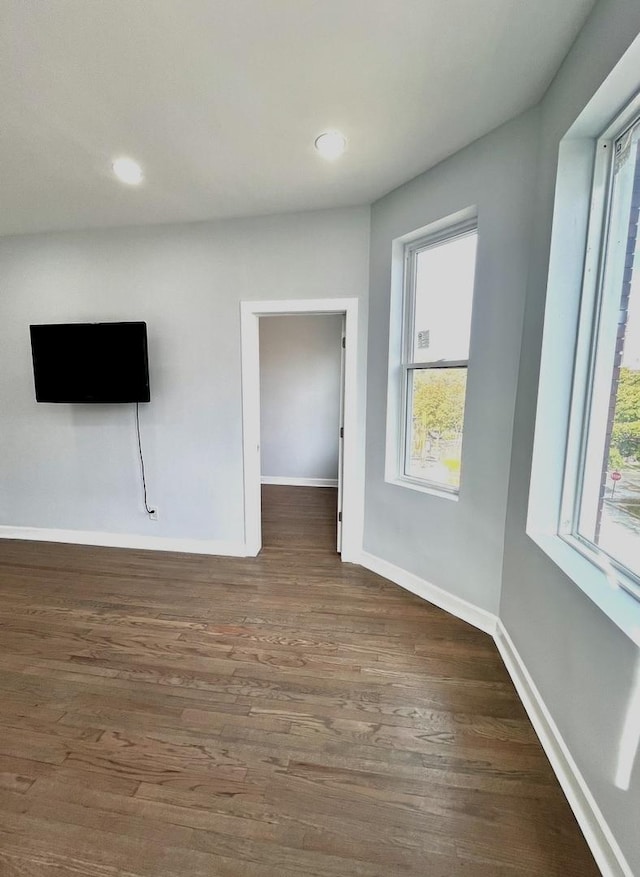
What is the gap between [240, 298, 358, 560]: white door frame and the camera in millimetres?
2727

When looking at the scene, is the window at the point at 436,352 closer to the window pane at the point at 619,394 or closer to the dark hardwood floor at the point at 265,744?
the window pane at the point at 619,394

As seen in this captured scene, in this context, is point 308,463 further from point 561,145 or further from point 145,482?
point 561,145

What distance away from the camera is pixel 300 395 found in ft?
17.7

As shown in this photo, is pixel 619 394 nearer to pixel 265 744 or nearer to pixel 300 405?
pixel 265 744

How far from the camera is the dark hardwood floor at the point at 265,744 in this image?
1.11 metres

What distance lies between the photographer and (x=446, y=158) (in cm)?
205

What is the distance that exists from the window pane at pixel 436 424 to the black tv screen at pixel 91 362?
2.12 meters

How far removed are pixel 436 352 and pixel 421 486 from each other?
91cm

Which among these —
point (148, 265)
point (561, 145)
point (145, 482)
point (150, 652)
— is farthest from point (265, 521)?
point (561, 145)

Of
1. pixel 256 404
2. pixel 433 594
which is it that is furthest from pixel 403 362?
pixel 433 594

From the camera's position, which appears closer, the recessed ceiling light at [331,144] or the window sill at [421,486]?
the recessed ceiling light at [331,144]

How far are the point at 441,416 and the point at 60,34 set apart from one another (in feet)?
8.03

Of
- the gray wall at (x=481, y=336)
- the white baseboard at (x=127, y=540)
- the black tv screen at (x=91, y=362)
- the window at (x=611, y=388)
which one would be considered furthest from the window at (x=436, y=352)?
the black tv screen at (x=91, y=362)

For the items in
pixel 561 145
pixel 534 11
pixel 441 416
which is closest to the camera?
pixel 534 11
